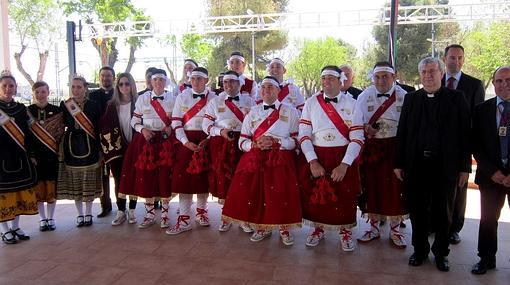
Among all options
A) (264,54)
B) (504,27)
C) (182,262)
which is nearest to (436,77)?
(182,262)

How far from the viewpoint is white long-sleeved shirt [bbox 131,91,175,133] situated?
15.4ft

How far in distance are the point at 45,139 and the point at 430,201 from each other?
3773mm

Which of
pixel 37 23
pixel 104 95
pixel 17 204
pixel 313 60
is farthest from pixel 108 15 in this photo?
pixel 313 60

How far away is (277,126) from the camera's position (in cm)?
407

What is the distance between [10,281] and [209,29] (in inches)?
612

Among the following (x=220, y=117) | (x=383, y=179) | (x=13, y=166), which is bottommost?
(x=383, y=179)

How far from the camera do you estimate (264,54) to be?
99.7 feet

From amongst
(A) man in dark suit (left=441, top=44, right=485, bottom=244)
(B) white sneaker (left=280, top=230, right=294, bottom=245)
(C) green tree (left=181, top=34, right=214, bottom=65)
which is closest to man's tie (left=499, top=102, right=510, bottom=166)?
(A) man in dark suit (left=441, top=44, right=485, bottom=244)

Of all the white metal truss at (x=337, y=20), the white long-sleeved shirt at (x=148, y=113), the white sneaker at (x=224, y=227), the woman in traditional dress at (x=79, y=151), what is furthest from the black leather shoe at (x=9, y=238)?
the white metal truss at (x=337, y=20)

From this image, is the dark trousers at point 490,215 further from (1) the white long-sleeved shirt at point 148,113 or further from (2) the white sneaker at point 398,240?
(1) the white long-sleeved shirt at point 148,113

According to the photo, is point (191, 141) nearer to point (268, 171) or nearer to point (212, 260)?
point (268, 171)

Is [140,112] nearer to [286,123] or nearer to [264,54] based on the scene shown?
[286,123]

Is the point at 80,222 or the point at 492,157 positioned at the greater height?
the point at 492,157

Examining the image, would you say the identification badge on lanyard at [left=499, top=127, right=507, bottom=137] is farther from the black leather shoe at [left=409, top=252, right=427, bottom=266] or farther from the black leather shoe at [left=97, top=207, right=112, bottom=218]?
the black leather shoe at [left=97, top=207, right=112, bottom=218]
